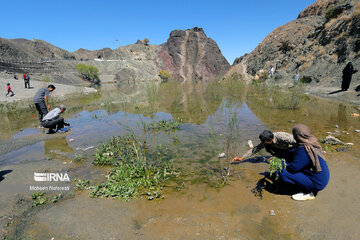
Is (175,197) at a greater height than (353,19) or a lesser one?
lesser

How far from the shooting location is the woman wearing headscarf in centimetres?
279

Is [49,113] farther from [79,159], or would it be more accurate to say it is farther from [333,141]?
[333,141]

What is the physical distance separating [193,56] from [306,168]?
228 ft

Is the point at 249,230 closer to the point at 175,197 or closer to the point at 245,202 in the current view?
the point at 245,202

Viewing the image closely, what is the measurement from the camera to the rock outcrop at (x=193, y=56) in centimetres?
6638

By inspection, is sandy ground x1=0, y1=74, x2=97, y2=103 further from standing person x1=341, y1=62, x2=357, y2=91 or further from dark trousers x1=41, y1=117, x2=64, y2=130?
standing person x1=341, y1=62, x2=357, y2=91

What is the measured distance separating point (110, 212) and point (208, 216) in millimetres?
1330

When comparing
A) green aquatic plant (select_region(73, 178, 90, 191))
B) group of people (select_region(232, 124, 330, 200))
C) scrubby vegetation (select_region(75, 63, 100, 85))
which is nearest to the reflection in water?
green aquatic plant (select_region(73, 178, 90, 191))

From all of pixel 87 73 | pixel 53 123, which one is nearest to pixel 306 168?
pixel 53 123

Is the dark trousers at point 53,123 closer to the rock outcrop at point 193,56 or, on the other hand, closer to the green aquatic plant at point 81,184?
the green aquatic plant at point 81,184

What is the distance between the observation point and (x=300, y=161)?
2.90m

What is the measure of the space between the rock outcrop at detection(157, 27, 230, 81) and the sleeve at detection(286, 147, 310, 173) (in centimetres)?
6406

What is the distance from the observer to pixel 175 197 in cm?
313

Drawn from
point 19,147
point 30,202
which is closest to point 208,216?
point 30,202
